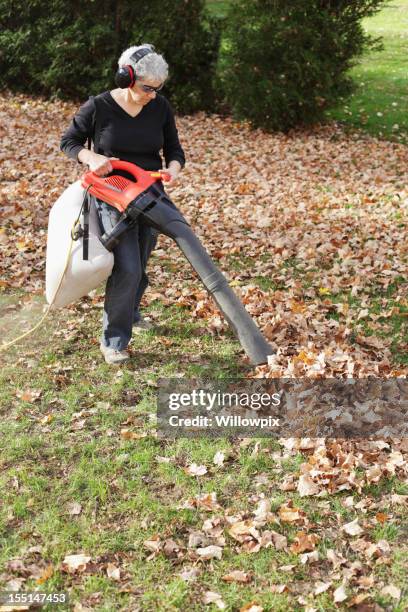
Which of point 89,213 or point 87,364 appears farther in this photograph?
point 87,364

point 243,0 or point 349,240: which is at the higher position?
point 243,0

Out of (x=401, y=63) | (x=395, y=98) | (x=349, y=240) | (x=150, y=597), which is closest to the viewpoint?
(x=150, y=597)

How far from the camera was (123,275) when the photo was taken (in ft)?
14.8

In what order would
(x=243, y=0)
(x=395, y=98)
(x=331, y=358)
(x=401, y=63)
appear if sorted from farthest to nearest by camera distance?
(x=401, y=63) → (x=395, y=98) → (x=243, y=0) → (x=331, y=358)

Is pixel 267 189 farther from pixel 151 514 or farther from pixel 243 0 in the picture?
pixel 151 514

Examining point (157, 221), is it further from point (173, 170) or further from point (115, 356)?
point (115, 356)

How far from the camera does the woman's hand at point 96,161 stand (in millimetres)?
4234

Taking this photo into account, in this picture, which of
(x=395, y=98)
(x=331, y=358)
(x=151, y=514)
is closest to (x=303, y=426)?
(x=331, y=358)

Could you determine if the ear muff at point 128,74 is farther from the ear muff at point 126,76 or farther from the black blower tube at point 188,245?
the black blower tube at point 188,245

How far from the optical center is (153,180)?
433 centimetres

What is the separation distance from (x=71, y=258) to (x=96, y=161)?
0.64m

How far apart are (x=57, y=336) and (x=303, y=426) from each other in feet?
7.30

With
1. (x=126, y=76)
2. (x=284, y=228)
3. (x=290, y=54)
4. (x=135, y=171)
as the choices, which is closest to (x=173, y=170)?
(x=135, y=171)

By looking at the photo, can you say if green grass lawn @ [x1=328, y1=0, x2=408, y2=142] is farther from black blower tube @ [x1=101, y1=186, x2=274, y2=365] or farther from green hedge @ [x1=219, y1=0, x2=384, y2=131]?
black blower tube @ [x1=101, y1=186, x2=274, y2=365]
